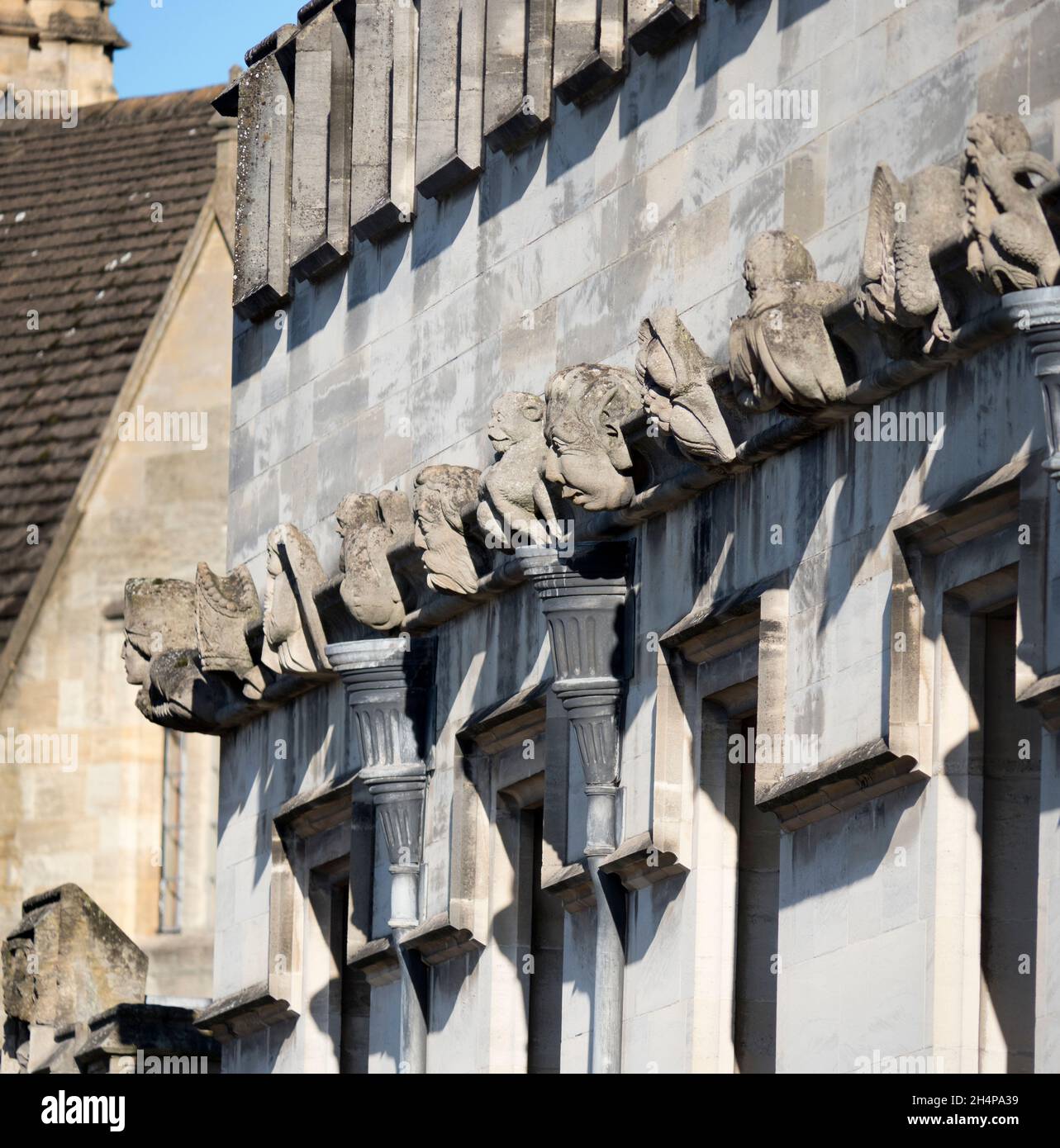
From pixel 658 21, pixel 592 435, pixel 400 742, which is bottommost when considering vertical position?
pixel 400 742

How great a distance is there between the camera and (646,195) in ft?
72.1

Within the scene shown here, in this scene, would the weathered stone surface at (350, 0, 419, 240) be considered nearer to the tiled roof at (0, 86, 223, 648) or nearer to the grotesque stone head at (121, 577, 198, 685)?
the grotesque stone head at (121, 577, 198, 685)

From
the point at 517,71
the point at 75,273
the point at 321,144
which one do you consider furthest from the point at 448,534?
the point at 75,273

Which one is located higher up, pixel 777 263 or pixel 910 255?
pixel 777 263

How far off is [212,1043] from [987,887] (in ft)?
37.5

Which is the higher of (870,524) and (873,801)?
(870,524)

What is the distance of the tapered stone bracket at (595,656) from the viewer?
71.6ft

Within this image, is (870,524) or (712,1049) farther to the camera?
(712,1049)

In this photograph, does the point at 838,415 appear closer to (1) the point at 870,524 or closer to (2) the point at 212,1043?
(1) the point at 870,524

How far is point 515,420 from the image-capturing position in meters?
22.4

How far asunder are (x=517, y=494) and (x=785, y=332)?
3120mm

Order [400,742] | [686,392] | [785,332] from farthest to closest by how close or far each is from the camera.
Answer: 1. [400,742]
2. [686,392]
3. [785,332]

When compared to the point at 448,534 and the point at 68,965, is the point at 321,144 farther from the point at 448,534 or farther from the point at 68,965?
the point at 68,965

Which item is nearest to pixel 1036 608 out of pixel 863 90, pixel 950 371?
pixel 950 371
